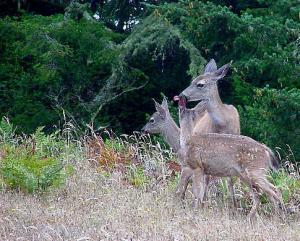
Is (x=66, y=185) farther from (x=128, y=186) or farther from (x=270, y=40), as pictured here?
(x=270, y=40)

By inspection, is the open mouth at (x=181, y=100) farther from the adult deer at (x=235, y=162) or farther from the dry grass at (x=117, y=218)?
the adult deer at (x=235, y=162)

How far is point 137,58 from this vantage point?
23578 mm

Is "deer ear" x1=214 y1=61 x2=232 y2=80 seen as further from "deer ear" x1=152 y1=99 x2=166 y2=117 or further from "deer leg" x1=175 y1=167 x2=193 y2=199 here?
"deer leg" x1=175 y1=167 x2=193 y2=199

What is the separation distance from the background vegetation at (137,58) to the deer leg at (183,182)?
18.2ft

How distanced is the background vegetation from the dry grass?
5915 mm

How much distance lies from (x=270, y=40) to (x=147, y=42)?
11.5ft

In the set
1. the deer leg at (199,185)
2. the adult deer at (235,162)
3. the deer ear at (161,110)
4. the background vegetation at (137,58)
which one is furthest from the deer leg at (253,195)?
the background vegetation at (137,58)

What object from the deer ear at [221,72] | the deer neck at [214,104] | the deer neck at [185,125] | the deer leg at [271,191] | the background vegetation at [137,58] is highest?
the deer ear at [221,72]

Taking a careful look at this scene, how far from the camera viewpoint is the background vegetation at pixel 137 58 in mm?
18188

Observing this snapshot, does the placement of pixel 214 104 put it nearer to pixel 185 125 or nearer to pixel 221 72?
pixel 221 72

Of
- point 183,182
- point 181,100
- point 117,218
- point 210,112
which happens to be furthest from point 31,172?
point 210,112

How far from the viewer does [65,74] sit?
22.9 meters

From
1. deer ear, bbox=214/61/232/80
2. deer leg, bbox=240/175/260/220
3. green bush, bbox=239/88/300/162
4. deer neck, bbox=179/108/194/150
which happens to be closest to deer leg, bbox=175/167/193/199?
deer neck, bbox=179/108/194/150

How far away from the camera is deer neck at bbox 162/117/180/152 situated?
13400mm
